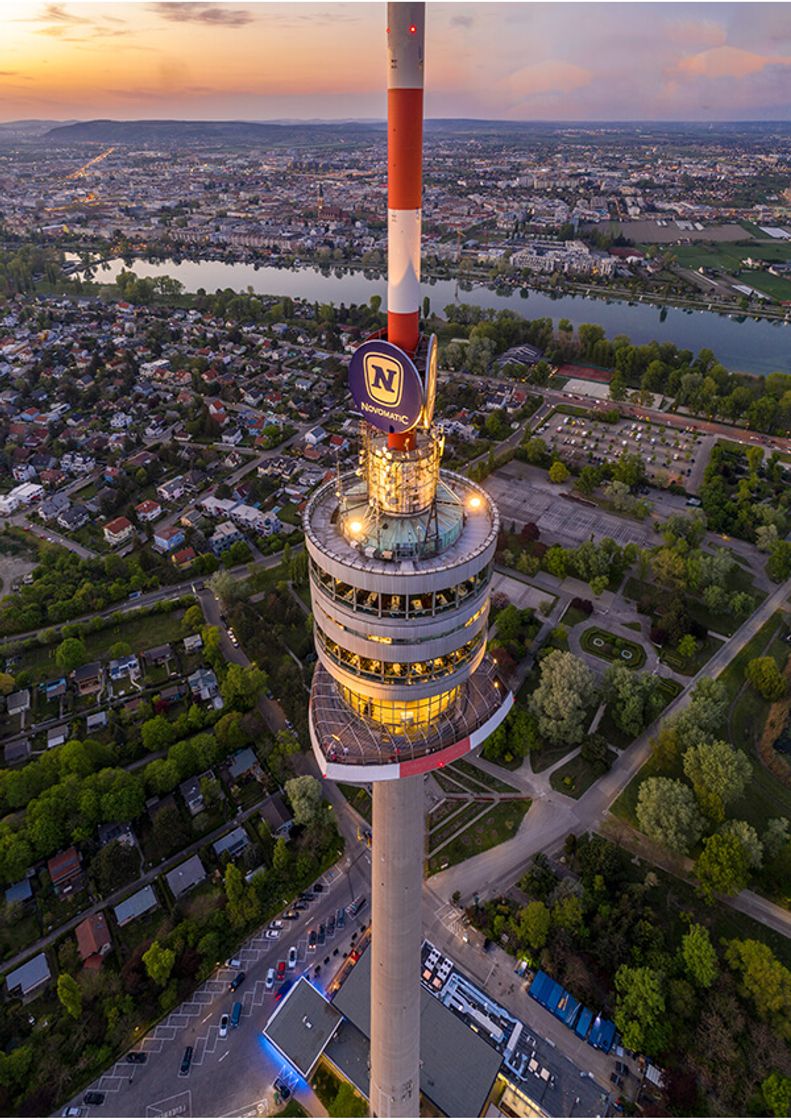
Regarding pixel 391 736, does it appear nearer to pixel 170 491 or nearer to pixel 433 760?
pixel 433 760

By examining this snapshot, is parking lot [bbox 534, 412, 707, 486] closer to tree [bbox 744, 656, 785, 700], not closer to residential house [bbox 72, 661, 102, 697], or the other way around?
tree [bbox 744, 656, 785, 700]

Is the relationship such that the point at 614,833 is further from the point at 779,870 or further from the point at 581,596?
the point at 581,596

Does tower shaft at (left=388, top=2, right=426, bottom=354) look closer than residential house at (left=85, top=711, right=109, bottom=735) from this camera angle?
Yes

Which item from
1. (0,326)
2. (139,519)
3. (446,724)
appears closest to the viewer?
(446,724)

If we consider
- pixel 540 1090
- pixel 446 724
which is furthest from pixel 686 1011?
pixel 446 724

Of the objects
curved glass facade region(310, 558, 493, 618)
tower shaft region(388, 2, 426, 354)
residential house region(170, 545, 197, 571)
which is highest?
tower shaft region(388, 2, 426, 354)

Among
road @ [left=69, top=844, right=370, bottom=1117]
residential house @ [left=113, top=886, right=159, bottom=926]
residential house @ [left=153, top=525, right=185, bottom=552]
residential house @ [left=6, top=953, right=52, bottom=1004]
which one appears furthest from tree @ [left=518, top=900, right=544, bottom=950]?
residential house @ [left=153, top=525, right=185, bottom=552]

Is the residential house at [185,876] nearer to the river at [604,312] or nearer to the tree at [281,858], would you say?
the tree at [281,858]

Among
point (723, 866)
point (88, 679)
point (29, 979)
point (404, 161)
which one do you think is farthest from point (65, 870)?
point (404, 161)

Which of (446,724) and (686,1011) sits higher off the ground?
(446,724)
